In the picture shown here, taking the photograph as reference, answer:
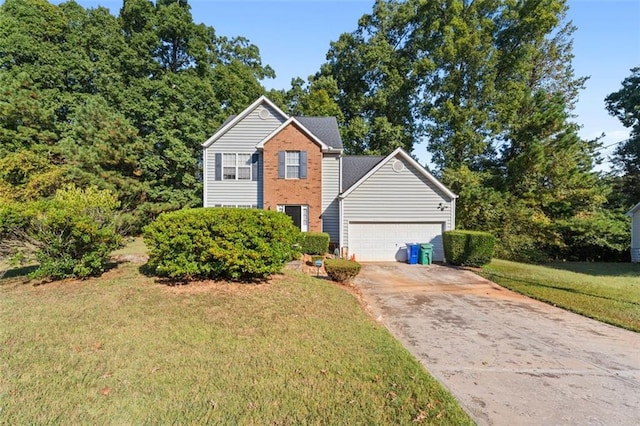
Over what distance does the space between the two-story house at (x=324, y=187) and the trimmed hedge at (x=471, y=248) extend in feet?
4.07

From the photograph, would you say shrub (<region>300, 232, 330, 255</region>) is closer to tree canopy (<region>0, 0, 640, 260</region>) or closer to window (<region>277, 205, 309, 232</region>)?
window (<region>277, 205, 309, 232</region>)

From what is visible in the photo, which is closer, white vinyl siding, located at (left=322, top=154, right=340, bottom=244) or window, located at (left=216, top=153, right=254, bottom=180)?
white vinyl siding, located at (left=322, top=154, right=340, bottom=244)

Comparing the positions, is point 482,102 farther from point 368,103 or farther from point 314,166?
point 314,166

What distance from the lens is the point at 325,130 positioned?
1773cm

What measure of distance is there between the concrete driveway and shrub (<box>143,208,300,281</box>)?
3246mm

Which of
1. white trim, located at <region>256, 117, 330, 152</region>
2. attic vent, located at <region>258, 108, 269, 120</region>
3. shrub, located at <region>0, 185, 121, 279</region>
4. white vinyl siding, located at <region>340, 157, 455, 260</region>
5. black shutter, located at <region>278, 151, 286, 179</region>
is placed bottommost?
shrub, located at <region>0, 185, 121, 279</region>

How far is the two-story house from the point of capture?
Result: 1495cm

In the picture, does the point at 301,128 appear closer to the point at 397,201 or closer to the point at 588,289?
the point at 397,201

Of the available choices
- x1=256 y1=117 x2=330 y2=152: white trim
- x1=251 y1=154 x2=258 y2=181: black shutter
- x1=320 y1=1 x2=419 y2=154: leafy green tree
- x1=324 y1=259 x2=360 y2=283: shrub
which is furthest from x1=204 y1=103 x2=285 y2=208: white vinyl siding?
x1=320 y1=1 x2=419 y2=154: leafy green tree

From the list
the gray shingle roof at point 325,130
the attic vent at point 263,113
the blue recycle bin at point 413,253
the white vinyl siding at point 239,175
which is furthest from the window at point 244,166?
the blue recycle bin at point 413,253

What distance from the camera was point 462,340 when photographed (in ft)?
18.7

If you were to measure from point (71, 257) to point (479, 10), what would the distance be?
1265 inches

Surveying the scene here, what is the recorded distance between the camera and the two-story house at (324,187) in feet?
49.1

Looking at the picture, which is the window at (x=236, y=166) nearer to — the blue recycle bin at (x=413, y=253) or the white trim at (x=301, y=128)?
the white trim at (x=301, y=128)
